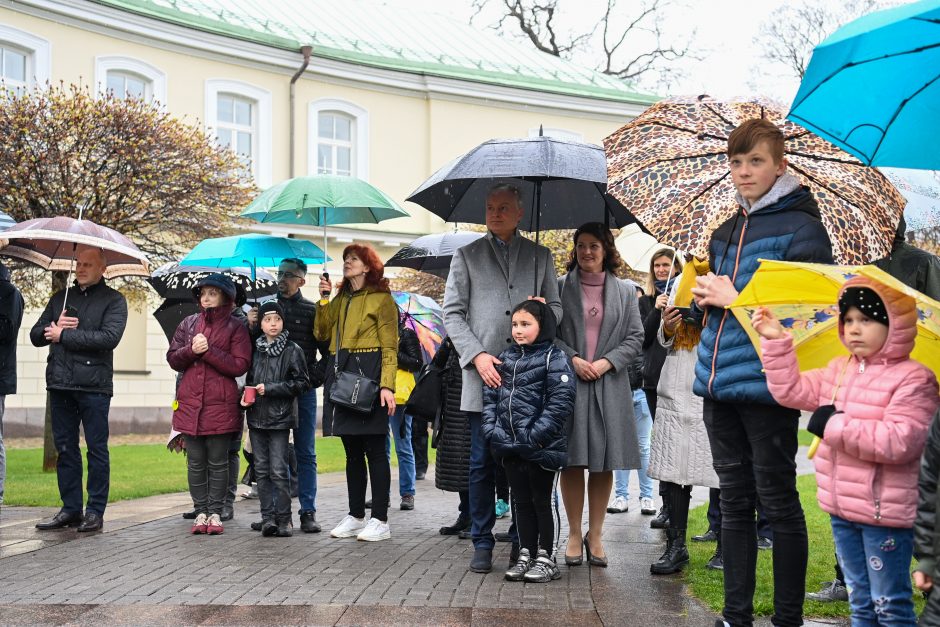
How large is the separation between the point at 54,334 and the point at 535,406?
13.6 feet

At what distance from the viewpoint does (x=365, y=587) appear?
6246mm

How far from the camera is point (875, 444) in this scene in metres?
4.18

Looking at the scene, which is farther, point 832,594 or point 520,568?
point 520,568

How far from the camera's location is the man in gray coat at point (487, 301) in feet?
22.4

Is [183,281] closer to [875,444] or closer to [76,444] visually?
[76,444]

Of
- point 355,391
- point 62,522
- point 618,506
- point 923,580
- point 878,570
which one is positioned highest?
point 355,391

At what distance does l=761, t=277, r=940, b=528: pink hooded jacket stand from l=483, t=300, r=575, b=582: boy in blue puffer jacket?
2064mm

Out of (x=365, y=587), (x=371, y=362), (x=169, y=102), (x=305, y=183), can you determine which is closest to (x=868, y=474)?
(x=365, y=587)

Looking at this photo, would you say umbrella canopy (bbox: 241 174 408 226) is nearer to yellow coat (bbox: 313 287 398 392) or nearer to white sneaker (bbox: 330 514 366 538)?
yellow coat (bbox: 313 287 398 392)

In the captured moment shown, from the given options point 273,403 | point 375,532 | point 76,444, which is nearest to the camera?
point 375,532

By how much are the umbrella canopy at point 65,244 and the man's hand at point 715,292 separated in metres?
4.98

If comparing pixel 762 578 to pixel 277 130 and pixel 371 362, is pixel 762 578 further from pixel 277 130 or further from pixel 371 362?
pixel 277 130

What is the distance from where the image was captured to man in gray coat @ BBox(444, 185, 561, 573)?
6832 mm

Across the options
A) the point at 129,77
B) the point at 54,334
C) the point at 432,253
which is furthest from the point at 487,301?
the point at 129,77
